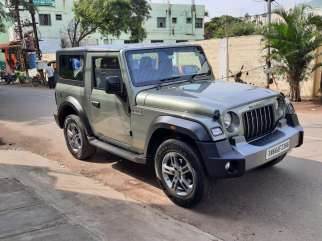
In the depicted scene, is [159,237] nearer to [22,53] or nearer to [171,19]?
[22,53]

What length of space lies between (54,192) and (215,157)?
2355mm

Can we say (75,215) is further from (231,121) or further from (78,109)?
(78,109)

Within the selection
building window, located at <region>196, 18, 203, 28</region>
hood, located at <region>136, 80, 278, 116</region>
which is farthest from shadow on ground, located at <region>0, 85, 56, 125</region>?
building window, located at <region>196, 18, 203, 28</region>

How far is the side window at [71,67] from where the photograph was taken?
21.2ft

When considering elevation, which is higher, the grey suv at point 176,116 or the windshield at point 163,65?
the windshield at point 163,65

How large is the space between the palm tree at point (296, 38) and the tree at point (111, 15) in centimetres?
2090

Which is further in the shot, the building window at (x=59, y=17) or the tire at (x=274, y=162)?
the building window at (x=59, y=17)

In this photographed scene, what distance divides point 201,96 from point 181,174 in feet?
3.09

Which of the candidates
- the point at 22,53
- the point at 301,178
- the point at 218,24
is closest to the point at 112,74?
the point at 301,178

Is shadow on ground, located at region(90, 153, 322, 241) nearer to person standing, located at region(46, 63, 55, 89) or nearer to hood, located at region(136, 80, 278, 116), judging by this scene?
hood, located at region(136, 80, 278, 116)

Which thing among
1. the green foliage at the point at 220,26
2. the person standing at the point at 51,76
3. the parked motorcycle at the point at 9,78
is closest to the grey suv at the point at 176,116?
the person standing at the point at 51,76

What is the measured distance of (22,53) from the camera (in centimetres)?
3078

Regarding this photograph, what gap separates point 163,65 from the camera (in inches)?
221

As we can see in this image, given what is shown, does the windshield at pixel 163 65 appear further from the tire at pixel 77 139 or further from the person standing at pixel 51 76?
the person standing at pixel 51 76
